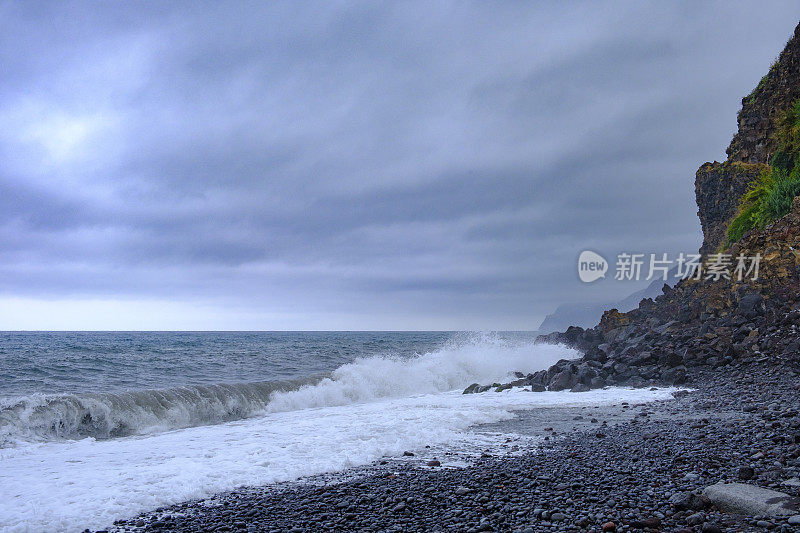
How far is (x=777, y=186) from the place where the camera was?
64.9 ft

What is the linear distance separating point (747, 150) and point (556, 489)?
27.9 metres

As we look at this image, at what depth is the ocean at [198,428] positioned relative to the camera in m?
7.36

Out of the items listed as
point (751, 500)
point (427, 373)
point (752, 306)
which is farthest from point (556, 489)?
point (427, 373)

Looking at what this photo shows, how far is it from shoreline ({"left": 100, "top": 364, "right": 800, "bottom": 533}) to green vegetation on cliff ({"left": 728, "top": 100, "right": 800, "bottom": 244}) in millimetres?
13896

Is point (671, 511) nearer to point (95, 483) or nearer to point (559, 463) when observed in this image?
point (559, 463)

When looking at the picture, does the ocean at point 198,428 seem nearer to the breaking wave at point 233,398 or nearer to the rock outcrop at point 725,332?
the breaking wave at point 233,398

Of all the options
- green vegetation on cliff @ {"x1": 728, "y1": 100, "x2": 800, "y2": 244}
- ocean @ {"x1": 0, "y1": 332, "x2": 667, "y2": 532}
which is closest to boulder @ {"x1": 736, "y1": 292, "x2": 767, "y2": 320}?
ocean @ {"x1": 0, "y1": 332, "x2": 667, "y2": 532}

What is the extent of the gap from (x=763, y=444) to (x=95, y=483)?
962cm

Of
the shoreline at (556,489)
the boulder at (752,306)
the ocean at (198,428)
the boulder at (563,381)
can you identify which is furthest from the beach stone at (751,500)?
the boulder at (752,306)

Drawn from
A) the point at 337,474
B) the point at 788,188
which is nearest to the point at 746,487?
the point at 337,474

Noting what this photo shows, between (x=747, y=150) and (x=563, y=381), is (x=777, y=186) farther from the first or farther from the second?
(x=563, y=381)

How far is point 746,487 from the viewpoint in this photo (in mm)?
4980

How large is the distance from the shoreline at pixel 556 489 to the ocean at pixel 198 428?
38.4 inches

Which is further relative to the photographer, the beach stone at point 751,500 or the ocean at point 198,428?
the ocean at point 198,428
